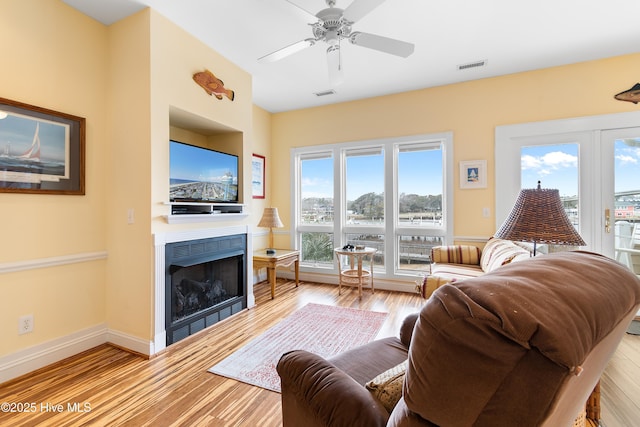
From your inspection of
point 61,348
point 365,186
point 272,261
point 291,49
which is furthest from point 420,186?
point 61,348

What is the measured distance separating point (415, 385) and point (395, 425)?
0.18 meters

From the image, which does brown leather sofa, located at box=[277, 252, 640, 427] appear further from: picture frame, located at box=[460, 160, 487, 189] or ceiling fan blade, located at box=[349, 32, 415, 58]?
picture frame, located at box=[460, 160, 487, 189]

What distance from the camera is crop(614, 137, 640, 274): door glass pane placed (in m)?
3.02

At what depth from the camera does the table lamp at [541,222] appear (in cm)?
160

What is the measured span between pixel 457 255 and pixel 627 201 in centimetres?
180

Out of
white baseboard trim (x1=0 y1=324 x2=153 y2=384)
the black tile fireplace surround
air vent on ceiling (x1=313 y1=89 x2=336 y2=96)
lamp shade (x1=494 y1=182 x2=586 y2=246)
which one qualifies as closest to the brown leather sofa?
lamp shade (x1=494 y1=182 x2=586 y2=246)

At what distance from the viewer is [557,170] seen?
3.34 m

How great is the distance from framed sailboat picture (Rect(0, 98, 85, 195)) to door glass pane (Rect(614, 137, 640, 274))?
526cm

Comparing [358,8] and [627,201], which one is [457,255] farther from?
[358,8]

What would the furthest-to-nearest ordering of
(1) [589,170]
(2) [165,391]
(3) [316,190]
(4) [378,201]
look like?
(3) [316,190], (4) [378,201], (1) [589,170], (2) [165,391]

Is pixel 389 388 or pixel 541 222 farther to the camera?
pixel 541 222

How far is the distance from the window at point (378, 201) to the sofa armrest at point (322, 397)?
3217 mm

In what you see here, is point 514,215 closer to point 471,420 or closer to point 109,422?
point 471,420

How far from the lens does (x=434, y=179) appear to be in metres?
3.94
